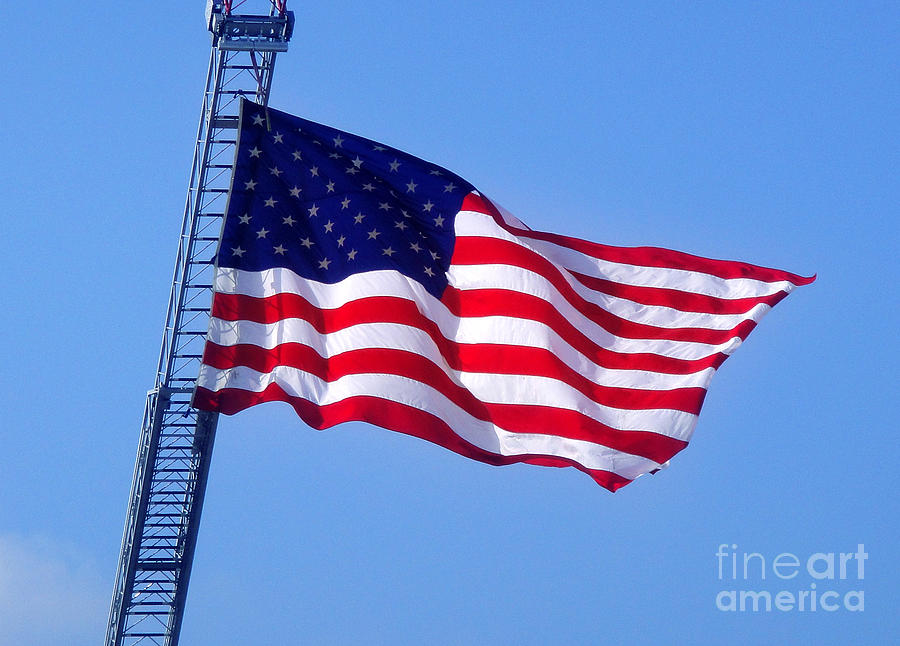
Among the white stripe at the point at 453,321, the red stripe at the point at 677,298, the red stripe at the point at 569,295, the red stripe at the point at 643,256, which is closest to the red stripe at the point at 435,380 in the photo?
the white stripe at the point at 453,321

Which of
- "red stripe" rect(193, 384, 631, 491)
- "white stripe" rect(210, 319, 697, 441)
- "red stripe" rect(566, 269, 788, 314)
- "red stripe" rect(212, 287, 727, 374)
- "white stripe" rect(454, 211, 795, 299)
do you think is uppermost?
"white stripe" rect(454, 211, 795, 299)

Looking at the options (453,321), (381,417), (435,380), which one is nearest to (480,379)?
(435,380)

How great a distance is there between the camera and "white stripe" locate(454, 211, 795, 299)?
24.9 metres

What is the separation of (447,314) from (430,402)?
1837mm

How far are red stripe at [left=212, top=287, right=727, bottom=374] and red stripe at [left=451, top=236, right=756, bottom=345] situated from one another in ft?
1.06

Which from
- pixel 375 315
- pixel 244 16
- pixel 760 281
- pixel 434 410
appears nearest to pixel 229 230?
pixel 375 315

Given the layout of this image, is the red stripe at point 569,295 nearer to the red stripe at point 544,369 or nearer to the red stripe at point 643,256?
the red stripe at point 643,256

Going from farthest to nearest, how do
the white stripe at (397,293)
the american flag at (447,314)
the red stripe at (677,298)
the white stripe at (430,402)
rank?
the red stripe at (677,298), the white stripe at (397,293), the american flag at (447,314), the white stripe at (430,402)

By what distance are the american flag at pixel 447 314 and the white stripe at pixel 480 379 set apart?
0.09 ft

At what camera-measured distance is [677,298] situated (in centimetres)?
2500

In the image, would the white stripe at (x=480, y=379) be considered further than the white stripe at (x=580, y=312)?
No

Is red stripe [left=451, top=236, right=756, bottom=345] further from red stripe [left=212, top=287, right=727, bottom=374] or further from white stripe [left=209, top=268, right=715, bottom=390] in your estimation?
white stripe [left=209, top=268, right=715, bottom=390]

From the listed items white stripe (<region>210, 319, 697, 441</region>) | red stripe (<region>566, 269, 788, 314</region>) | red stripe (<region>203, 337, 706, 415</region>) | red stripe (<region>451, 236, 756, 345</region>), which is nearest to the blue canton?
red stripe (<region>451, 236, 756, 345</region>)

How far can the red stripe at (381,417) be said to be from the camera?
23.3 m
